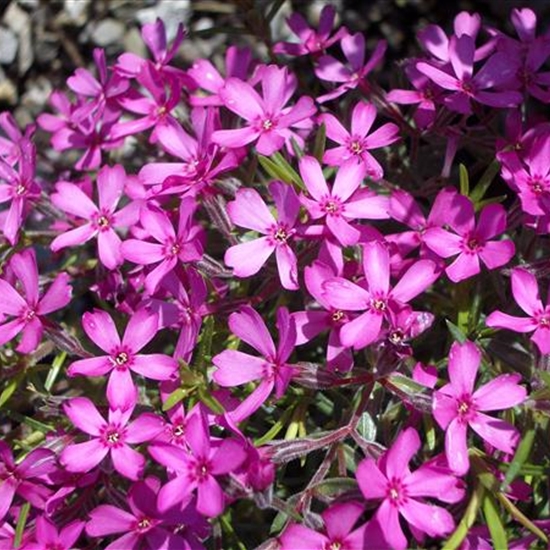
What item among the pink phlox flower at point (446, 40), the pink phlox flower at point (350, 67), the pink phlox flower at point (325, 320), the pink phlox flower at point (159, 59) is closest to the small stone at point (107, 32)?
the pink phlox flower at point (159, 59)

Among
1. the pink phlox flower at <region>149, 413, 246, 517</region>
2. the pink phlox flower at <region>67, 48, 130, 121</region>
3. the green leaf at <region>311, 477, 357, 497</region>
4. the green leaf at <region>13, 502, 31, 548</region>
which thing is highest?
the pink phlox flower at <region>67, 48, 130, 121</region>

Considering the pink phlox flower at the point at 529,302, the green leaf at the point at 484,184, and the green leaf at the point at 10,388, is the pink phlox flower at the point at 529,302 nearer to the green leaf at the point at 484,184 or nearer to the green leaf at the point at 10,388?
the green leaf at the point at 484,184

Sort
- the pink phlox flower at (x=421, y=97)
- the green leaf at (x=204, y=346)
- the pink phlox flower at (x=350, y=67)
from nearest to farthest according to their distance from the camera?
the green leaf at (x=204, y=346) → the pink phlox flower at (x=421, y=97) → the pink phlox flower at (x=350, y=67)

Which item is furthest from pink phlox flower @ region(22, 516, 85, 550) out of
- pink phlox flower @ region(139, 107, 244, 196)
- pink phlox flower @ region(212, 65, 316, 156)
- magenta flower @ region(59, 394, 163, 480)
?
pink phlox flower @ region(212, 65, 316, 156)

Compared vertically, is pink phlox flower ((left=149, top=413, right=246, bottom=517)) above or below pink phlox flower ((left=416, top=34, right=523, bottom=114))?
below

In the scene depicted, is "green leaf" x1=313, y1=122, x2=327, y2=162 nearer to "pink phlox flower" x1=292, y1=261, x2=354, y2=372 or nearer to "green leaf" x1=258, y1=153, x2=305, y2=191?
"green leaf" x1=258, y1=153, x2=305, y2=191

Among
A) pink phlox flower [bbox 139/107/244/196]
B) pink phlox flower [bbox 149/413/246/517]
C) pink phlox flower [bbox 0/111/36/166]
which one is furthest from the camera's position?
pink phlox flower [bbox 0/111/36/166]

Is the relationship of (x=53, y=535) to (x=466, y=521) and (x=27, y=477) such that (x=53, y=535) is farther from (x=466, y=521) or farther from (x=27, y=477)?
(x=466, y=521)

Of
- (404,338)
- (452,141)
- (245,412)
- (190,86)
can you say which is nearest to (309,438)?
(245,412)
